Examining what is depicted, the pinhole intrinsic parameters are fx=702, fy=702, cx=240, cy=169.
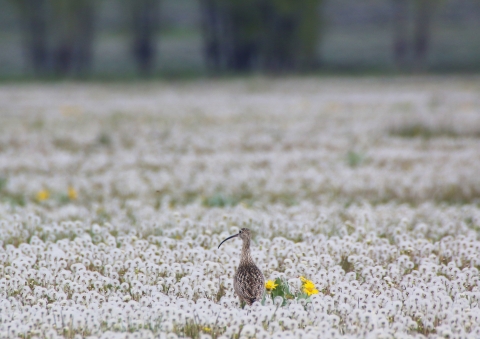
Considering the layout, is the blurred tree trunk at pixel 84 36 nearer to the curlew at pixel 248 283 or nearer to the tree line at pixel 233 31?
the tree line at pixel 233 31

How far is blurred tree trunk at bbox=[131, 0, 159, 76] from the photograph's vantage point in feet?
265

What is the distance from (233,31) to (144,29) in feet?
38.7

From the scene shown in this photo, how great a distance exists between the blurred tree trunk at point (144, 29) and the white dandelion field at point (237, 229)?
206 ft

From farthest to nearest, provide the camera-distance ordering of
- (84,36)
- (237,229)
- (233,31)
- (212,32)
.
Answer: (84,36) < (212,32) < (233,31) < (237,229)

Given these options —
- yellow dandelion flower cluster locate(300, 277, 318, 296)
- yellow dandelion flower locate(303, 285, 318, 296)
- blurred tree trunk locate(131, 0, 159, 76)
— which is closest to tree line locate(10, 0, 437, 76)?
blurred tree trunk locate(131, 0, 159, 76)

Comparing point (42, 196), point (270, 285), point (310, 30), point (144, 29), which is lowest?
point (42, 196)

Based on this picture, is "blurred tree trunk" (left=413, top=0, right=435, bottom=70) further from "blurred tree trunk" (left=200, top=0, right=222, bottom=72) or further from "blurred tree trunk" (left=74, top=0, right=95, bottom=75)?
"blurred tree trunk" (left=74, top=0, right=95, bottom=75)

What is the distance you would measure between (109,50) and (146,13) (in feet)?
159

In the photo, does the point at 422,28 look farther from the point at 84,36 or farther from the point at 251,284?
the point at 251,284

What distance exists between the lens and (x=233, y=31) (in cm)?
7619

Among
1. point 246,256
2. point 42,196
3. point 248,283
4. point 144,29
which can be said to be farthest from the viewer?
point 144,29

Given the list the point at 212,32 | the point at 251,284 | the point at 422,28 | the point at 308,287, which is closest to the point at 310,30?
the point at 212,32

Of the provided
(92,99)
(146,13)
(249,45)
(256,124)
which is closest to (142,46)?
(146,13)

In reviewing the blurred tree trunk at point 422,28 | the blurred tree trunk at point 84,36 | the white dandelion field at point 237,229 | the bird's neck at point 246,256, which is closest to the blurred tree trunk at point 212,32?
the blurred tree trunk at point 84,36
